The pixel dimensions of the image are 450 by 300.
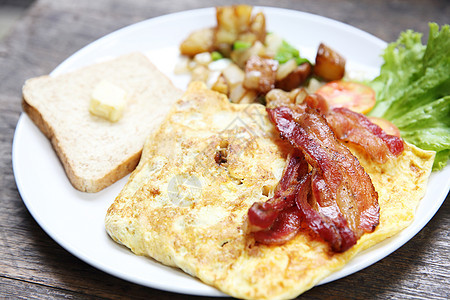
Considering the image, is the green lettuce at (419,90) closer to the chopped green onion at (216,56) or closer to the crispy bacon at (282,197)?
the crispy bacon at (282,197)

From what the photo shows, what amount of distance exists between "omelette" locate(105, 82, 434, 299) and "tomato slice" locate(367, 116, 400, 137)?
0.32 meters

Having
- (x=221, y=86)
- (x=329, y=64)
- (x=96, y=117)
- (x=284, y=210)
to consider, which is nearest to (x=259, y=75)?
(x=221, y=86)

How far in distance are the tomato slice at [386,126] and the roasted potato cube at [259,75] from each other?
972 mm

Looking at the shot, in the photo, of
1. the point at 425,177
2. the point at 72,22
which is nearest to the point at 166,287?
the point at 425,177

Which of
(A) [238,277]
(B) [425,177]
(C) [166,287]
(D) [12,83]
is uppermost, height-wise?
(B) [425,177]

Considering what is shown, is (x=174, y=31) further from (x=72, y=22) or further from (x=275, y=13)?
(x=72, y=22)

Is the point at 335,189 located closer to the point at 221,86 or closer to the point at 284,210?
the point at 284,210

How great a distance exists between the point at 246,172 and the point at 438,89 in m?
1.91

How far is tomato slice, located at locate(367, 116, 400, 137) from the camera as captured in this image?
11.2 ft

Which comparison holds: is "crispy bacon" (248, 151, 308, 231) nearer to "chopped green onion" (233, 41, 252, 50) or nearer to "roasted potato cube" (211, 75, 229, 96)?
"roasted potato cube" (211, 75, 229, 96)

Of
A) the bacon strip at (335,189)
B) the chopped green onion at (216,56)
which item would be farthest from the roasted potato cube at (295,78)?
the bacon strip at (335,189)

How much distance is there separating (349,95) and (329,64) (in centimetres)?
35

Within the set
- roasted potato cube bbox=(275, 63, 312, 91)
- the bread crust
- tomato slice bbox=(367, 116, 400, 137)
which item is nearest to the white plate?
the bread crust

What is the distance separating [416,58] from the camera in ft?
12.7
